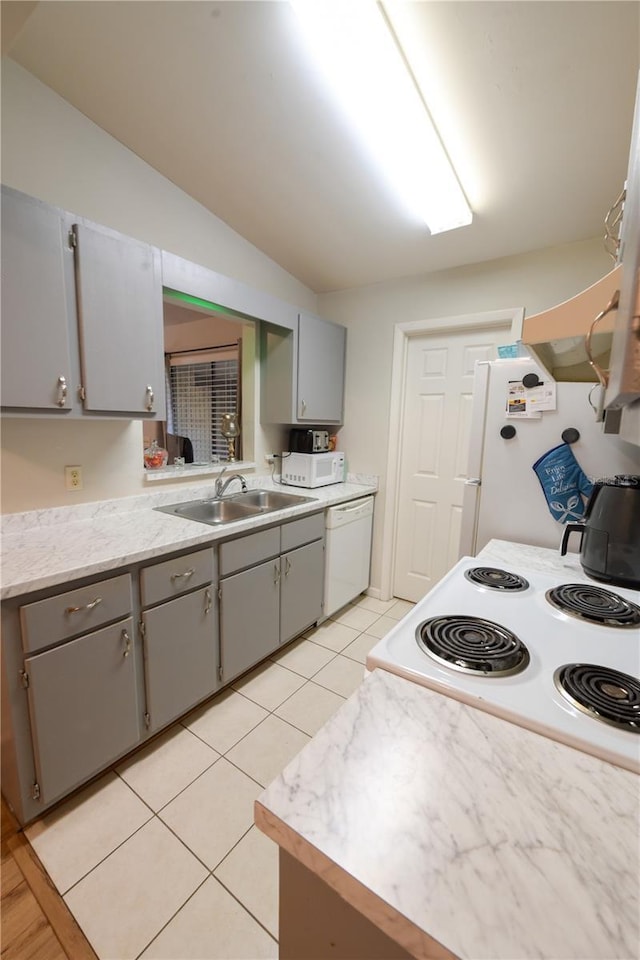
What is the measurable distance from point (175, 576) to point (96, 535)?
1.26 feet

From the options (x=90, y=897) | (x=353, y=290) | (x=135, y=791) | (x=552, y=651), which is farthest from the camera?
(x=353, y=290)

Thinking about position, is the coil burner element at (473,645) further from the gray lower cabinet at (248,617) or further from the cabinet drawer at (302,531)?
the cabinet drawer at (302,531)

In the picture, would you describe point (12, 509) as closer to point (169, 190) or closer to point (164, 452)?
point (164, 452)

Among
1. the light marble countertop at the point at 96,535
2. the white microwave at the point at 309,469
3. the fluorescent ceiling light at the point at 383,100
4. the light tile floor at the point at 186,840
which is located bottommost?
the light tile floor at the point at 186,840

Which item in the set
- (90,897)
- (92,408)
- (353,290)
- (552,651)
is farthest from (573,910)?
(353,290)

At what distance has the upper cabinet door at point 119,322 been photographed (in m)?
1.50

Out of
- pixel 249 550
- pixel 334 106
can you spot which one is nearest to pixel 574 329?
pixel 334 106

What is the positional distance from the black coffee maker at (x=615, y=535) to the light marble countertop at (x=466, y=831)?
85cm

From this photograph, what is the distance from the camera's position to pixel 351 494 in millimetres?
2732

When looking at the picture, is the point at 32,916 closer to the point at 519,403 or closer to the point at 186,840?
the point at 186,840

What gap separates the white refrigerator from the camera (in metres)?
1.52

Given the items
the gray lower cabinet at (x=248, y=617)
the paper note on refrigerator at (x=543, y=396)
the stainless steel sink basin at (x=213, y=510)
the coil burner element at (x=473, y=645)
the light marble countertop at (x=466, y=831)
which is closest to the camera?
the light marble countertop at (x=466, y=831)

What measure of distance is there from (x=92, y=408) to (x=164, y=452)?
2.49 ft

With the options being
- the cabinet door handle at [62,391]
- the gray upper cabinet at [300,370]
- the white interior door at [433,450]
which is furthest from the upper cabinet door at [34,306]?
the white interior door at [433,450]
